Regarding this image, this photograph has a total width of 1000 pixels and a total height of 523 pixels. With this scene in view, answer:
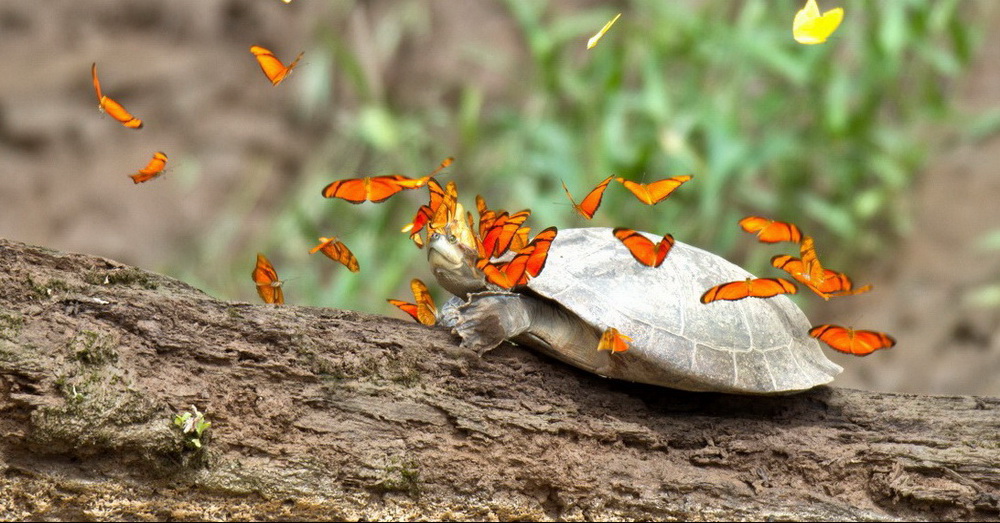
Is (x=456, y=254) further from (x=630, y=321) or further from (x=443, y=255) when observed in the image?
(x=630, y=321)

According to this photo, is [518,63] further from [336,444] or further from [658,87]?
[336,444]

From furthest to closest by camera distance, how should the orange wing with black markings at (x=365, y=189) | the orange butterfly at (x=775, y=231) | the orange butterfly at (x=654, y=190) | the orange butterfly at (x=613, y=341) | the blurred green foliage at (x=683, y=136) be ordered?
the blurred green foliage at (x=683, y=136) → the orange butterfly at (x=654, y=190) → the orange butterfly at (x=775, y=231) → the orange wing with black markings at (x=365, y=189) → the orange butterfly at (x=613, y=341)

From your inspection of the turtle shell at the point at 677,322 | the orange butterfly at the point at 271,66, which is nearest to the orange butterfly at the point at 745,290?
the turtle shell at the point at 677,322

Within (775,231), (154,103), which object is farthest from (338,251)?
(154,103)

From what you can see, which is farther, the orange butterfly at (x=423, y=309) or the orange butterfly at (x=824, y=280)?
the orange butterfly at (x=423, y=309)

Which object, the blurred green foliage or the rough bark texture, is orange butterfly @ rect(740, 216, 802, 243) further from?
the blurred green foliage

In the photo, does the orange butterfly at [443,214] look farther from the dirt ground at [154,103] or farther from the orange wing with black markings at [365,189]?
the dirt ground at [154,103]

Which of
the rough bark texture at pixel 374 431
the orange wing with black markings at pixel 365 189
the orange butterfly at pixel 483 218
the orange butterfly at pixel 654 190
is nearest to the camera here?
the rough bark texture at pixel 374 431
